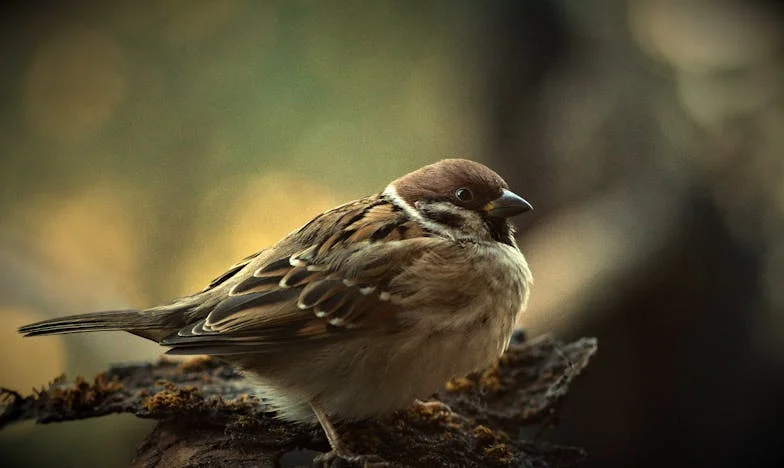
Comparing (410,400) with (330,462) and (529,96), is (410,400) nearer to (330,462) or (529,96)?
(330,462)

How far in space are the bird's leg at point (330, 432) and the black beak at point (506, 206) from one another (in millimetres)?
556

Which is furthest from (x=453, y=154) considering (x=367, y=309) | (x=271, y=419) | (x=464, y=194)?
(x=271, y=419)

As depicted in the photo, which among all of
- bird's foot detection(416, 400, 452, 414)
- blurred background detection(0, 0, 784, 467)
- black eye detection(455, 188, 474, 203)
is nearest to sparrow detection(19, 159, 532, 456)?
black eye detection(455, 188, 474, 203)

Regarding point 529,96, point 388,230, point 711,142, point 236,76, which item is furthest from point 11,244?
point 711,142

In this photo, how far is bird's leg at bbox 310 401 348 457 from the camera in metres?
1.62

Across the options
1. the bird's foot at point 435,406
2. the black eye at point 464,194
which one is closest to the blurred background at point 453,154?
the bird's foot at point 435,406

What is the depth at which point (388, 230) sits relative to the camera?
1.69 metres

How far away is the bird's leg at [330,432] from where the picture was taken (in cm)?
162

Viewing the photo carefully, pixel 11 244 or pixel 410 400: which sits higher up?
pixel 11 244

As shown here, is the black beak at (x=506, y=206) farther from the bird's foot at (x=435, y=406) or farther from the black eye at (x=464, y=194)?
the bird's foot at (x=435, y=406)

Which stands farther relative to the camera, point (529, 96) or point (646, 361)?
point (529, 96)

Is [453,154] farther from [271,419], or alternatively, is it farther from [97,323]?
[97,323]

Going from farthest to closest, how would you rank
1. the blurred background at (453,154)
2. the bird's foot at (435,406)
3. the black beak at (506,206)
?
the blurred background at (453,154), the bird's foot at (435,406), the black beak at (506,206)

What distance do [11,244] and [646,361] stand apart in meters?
1.84
